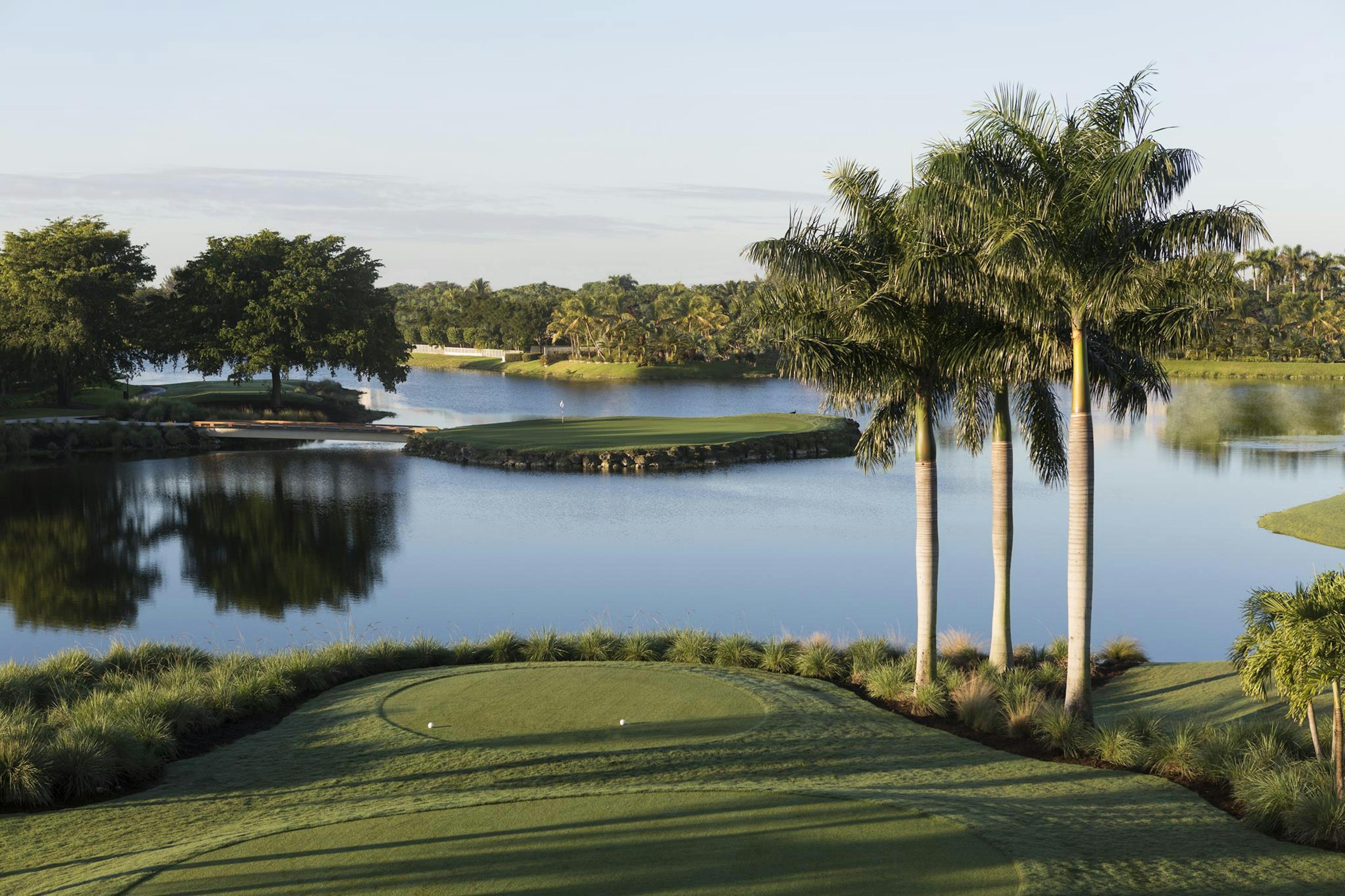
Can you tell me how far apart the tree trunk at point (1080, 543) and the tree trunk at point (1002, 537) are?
280 cm

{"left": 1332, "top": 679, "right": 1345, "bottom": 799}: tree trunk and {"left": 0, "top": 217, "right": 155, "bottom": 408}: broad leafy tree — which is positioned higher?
{"left": 0, "top": 217, "right": 155, "bottom": 408}: broad leafy tree

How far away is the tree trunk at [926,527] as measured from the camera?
16656 millimetres

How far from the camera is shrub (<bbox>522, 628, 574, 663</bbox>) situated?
1784cm

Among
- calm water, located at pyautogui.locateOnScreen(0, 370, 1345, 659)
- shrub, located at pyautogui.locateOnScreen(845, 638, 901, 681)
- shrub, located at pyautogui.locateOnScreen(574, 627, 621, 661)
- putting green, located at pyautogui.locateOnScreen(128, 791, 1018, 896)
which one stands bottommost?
calm water, located at pyautogui.locateOnScreen(0, 370, 1345, 659)

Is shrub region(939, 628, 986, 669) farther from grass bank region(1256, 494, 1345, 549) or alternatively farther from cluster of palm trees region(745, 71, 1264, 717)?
grass bank region(1256, 494, 1345, 549)

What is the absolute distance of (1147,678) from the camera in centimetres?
1769

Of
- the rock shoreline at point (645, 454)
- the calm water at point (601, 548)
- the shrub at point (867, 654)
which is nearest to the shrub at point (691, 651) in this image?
the shrub at point (867, 654)

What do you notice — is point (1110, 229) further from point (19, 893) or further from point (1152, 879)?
point (19, 893)

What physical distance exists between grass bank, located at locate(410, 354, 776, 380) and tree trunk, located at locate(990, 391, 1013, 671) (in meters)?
104

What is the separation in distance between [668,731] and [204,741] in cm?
543

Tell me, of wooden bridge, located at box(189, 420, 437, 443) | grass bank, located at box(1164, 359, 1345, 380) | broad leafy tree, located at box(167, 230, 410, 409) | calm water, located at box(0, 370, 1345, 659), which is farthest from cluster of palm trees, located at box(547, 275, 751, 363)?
calm water, located at box(0, 370, 1345, 659)

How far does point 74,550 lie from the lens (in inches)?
1252

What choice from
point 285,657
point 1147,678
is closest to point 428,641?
point 285,657

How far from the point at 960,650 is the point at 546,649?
6.90 metres
